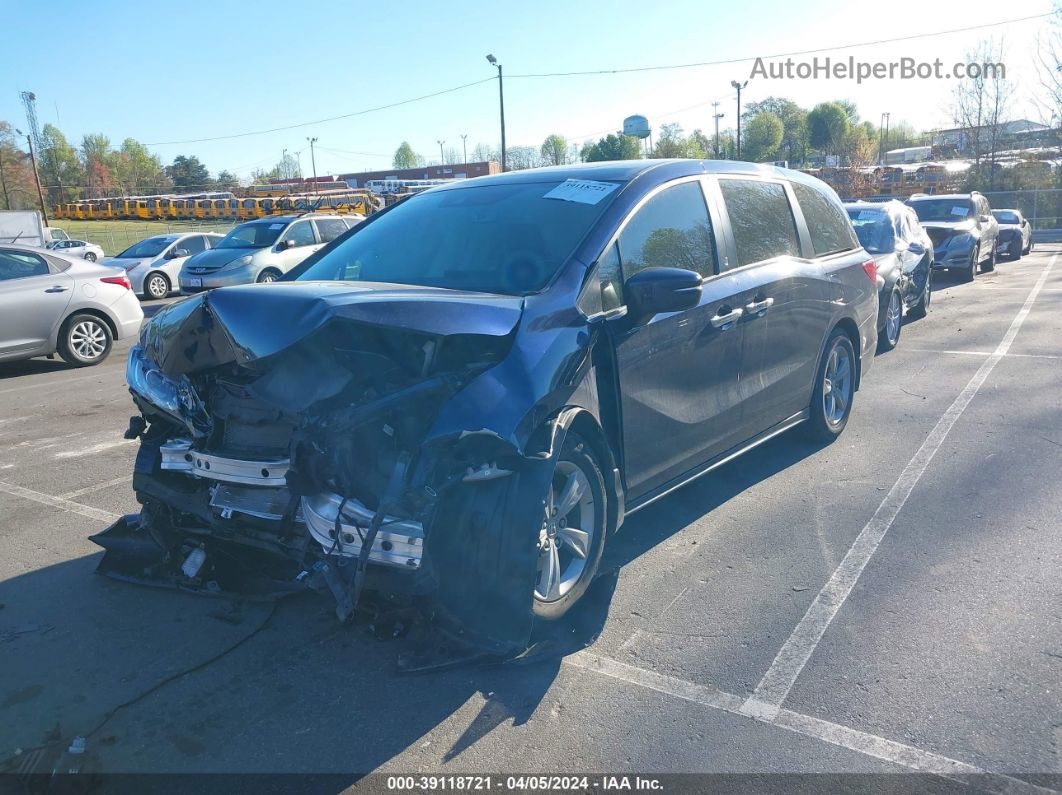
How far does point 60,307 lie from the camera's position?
10.2 m

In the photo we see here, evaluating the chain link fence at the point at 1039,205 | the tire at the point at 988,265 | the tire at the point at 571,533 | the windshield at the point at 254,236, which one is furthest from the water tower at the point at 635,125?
the tire at the point at 571,533

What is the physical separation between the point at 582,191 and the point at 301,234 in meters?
14.6

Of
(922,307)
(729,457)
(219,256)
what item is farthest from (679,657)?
(219,256)

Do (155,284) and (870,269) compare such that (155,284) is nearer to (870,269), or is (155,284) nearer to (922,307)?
(922,307)

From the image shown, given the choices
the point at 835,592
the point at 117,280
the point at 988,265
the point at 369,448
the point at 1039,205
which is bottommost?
the point at 988,265

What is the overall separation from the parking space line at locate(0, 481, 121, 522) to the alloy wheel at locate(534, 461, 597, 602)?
2884mm

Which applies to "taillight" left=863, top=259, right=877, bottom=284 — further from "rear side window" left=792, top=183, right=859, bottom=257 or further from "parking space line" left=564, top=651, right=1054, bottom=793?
"parking space line" left=564, top=651, right=1054, bottom=793

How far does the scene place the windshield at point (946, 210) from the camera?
59.5ft

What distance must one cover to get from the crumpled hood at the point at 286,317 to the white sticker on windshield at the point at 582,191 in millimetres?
999

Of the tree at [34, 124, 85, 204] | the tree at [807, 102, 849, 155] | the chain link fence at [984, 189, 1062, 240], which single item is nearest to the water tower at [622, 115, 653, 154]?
the chain link fence at [984, 189, 1062, 240]

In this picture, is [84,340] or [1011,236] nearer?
[84,340]

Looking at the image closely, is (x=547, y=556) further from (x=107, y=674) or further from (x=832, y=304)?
(x=832, y=304)

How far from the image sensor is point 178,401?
3.44m

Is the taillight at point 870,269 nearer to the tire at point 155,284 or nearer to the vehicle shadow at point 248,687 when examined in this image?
the vehicle shadow at point 248,687
